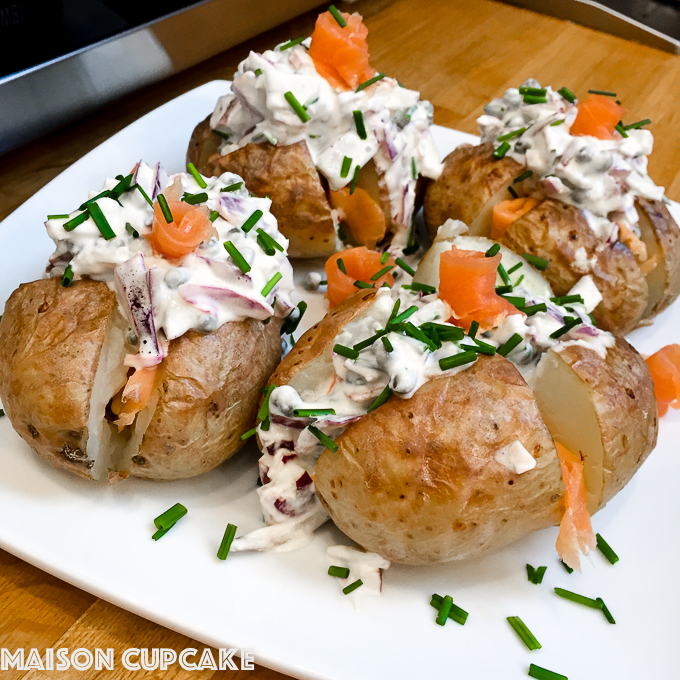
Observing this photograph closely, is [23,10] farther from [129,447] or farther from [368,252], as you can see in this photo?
[129,447]

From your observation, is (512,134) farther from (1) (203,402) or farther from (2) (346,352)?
(1) (203,402)

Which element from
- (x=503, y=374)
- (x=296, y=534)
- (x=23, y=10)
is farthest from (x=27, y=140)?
(x=503, y=374)

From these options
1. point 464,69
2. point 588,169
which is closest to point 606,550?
point 588,169

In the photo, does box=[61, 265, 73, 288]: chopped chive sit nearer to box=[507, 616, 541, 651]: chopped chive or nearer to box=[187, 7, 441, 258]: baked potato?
box=[187, 7, 441, 258]: baked potato

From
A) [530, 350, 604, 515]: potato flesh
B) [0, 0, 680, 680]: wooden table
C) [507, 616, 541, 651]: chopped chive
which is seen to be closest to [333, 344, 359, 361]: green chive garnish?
[530, 350, 604, 515]: potato flesh

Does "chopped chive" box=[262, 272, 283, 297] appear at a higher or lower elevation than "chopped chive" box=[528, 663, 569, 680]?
higher
